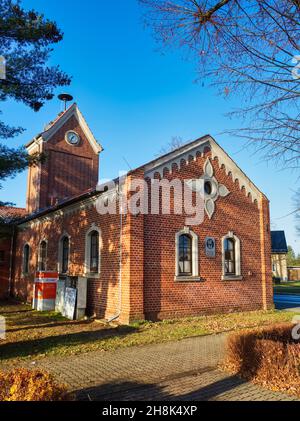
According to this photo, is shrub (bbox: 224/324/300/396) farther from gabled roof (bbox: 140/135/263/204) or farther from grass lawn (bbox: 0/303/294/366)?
gabled roof (bbox: 140/135/263/204)

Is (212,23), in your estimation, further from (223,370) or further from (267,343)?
(223,370)

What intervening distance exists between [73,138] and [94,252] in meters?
13.2

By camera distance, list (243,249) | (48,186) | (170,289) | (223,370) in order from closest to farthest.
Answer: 1. (223,370)
2. (170,289)
3. (243,249)
4. (48,186)

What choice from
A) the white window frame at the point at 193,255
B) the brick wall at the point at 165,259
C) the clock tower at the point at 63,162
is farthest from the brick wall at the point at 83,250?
the clock tower at the point at 63,162

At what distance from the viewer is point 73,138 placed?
25.0 meters

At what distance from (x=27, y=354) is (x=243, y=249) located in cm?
1045

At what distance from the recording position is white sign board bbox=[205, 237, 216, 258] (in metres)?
14.3

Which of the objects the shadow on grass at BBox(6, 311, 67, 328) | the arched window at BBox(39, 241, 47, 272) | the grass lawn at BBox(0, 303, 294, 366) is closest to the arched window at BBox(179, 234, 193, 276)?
the grass lawn at BBox(0, 303, 294, 366)

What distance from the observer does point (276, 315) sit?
14.3 m

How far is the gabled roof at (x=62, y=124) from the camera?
934 inches

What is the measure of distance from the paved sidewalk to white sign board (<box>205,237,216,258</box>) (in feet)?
18.4

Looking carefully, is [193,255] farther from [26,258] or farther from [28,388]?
[26,258]

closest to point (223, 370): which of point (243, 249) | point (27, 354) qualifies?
point (27, 354)

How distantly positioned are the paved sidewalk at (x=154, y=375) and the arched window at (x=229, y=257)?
6.40 metres
